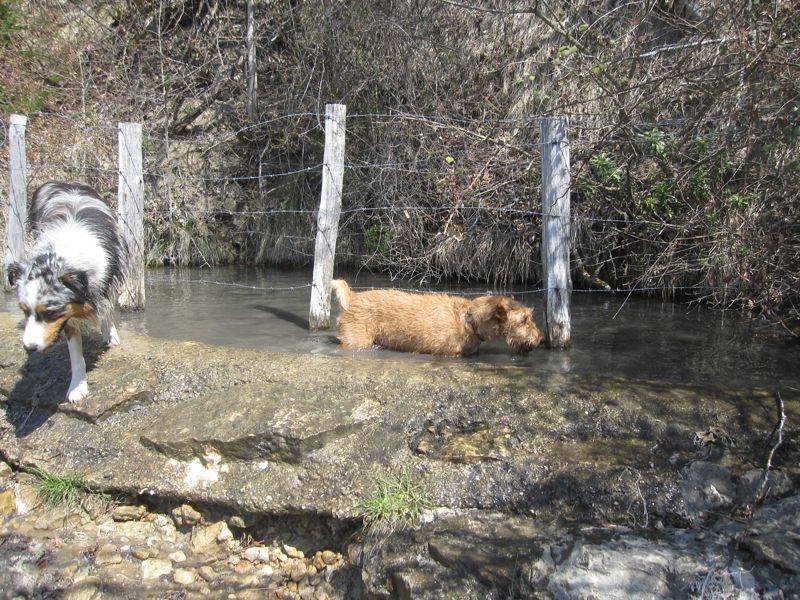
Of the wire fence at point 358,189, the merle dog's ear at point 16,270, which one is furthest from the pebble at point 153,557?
the wire fence at point 358,189

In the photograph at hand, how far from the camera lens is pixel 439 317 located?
6.43 meters

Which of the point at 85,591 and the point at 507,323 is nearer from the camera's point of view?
the point at 85,591

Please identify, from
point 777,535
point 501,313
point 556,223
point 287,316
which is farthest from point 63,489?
point 556,223

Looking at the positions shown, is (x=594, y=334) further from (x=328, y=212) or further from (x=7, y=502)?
(x=7, y=502)

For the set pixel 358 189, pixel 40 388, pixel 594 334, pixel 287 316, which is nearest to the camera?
pixel 40 388

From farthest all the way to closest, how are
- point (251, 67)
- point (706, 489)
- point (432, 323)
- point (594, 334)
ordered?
point (251, 67), point (594, 334), point (432, 323), point (706, 489)

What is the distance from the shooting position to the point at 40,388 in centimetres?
555

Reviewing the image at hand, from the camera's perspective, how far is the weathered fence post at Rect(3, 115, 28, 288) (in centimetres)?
885

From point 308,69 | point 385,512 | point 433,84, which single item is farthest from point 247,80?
point 385,512

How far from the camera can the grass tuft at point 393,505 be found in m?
3.77

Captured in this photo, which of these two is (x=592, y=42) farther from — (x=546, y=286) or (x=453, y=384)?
(x=453, y=384)

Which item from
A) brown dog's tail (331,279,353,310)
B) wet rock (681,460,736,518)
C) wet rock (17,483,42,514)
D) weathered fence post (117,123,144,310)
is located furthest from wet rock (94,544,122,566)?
weathered fence post (117,123,144,310)

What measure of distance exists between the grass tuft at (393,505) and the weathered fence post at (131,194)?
16.6ft

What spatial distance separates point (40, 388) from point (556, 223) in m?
4.73
